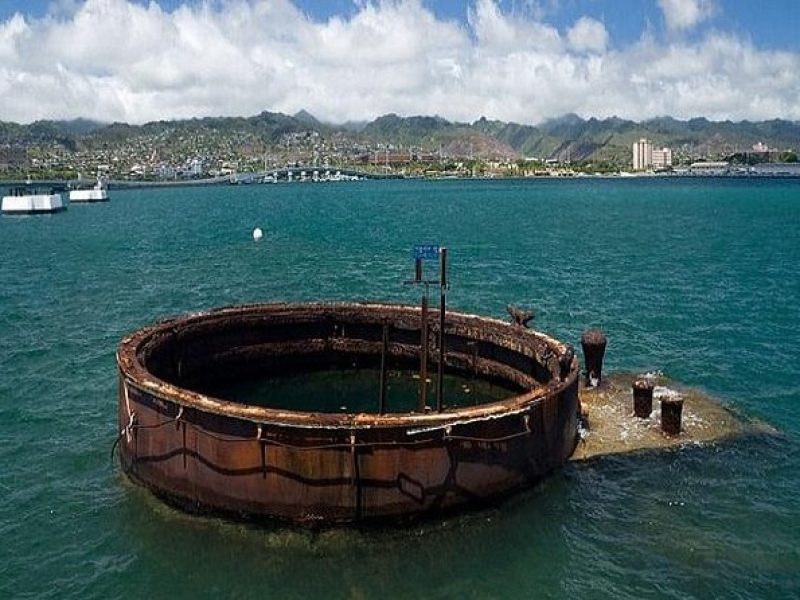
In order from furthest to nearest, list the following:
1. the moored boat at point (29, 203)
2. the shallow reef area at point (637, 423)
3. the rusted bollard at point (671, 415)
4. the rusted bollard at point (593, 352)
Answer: the moored boat at point (29, 203)
the rusted bollard at point (593, 352)
the rusted bollard at point (671, 415)
the shallow reef area at point (637, 423)

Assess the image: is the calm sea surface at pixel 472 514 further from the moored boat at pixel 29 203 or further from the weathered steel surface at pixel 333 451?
the moored boat at pixel 29 203

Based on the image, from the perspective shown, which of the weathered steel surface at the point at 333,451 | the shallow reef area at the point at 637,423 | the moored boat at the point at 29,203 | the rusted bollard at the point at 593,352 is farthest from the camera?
the moored boat at the point at 29,203

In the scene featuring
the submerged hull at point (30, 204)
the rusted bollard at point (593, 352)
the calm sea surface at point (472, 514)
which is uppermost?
the submerged hull at point (30, 204)

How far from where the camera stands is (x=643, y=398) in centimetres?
2403

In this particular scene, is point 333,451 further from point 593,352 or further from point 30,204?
point 30,204

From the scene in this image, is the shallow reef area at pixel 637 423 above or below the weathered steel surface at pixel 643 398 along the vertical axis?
below

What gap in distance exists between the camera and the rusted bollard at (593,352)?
26.7m

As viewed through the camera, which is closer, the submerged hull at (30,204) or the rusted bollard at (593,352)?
the rusted bollard at (593,352)

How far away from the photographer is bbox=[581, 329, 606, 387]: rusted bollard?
26.7m

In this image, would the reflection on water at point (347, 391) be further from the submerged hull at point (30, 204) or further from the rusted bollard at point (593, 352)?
the submerged hull at point (30, 204)

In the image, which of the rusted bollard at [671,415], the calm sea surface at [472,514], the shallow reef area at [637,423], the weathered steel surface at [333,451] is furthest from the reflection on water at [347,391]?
the rusted bollard at [671,415]

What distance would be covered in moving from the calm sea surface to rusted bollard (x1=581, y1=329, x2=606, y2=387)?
551cm

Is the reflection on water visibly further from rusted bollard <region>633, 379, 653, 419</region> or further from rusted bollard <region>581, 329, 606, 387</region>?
rusted bollard <region>633, 379, 653, 419</region>

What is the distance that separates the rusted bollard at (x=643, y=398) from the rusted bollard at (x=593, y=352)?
2.82 meters
